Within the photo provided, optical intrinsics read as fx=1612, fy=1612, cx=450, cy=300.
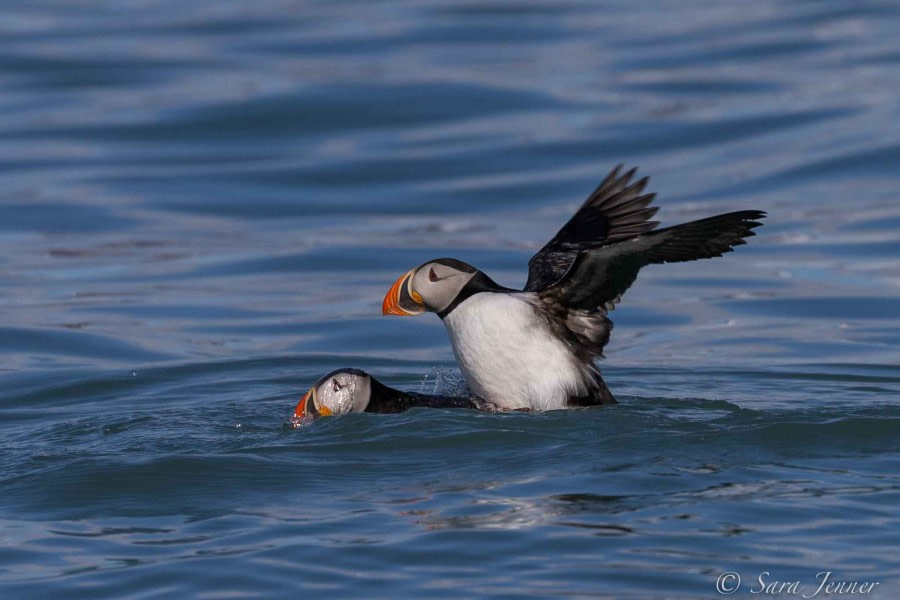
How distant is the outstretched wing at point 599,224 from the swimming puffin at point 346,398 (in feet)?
3.07

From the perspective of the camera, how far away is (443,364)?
10.4 meters

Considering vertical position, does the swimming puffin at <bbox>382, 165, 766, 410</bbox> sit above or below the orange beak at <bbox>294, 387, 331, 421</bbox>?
above

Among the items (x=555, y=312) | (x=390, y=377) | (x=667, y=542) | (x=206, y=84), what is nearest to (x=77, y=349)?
(x=390, y=377)

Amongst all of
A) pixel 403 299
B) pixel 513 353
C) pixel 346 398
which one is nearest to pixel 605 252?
pixel 513 353

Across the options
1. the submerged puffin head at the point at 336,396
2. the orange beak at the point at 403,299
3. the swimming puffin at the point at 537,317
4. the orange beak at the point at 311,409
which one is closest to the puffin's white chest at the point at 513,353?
the swimming puffin at the point at 537,317

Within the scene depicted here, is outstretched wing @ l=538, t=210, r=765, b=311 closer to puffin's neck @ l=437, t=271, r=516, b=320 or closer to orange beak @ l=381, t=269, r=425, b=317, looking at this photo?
puffin's neck @ l=437, t=271, r=516, b=320

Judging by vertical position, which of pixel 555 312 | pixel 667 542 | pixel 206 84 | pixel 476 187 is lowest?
pixel 667 542

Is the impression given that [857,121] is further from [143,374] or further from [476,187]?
[143,374]

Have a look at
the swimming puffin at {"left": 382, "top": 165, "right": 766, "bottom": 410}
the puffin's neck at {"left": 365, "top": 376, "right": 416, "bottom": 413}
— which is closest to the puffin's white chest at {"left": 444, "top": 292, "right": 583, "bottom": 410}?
the swimming puffin at {"left": 382, "top": 165, "right": 766, "bottom": 410}

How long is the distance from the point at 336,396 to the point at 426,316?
14.9 ft

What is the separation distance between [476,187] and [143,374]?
250 inches

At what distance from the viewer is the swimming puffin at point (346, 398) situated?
7660 mm

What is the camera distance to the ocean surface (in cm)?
579

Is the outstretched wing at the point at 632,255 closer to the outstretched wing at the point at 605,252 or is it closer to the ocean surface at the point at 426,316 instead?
the outstretched wing at the point at 605,252
